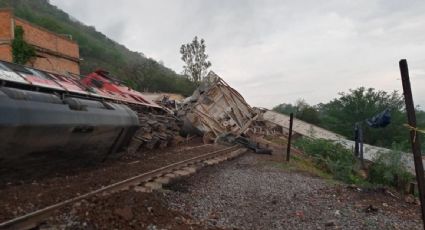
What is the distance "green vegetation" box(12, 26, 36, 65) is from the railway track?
1399 centimetres

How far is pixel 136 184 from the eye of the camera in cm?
749

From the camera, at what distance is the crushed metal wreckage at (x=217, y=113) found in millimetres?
19234

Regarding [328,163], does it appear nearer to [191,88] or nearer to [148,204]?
[148,204]

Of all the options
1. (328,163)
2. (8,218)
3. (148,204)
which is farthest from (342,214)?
(328,163)

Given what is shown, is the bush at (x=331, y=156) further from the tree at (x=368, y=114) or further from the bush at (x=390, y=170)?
the tree at (x=368, y=114)

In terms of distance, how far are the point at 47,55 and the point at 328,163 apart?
1914cm

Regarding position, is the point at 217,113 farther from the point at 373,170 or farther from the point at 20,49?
the point at 20,49

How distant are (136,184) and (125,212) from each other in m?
2.23

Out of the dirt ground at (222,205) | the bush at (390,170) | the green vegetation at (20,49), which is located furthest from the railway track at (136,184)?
the green vegetation at (20,49)

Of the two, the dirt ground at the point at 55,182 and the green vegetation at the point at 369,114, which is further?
the green vegetation at the point at 369,114

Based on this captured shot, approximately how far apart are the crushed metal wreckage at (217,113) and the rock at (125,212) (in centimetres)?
1299

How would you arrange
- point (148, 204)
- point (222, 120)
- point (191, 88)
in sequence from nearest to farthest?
point (148, 204)
point (222, 120)
point (191, 88)

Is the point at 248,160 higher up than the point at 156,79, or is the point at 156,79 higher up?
the point at 156,79

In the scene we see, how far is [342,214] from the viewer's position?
257 inches
